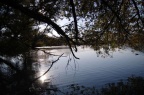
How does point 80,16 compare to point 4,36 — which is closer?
point 80,16

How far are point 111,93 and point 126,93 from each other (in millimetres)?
1294

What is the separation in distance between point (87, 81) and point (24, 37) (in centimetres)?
1651

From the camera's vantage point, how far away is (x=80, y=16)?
12.2m

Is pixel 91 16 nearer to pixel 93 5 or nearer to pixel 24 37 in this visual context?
pixel 93 5

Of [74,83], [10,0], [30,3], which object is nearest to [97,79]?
[74,83]

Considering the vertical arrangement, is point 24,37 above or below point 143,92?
above

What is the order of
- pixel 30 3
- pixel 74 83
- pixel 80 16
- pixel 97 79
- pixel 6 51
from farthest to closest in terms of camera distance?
pixel 97 79 < pixel 74 83 < pixel 6 51 < pixel 80 16 < pixel 30 3

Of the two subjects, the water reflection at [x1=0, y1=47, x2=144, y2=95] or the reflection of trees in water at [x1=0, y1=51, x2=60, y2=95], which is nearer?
the reflection of trees in water at [x1=0, y1=51, x2=60, y2=95]

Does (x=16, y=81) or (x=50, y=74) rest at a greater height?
(x=16, y=81)

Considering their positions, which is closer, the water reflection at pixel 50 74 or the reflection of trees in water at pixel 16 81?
the reflection of trees in water at pixel 16 81

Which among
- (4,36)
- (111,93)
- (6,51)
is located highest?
(4,36)

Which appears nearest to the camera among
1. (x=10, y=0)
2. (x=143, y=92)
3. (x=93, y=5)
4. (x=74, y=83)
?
(x=10, y=0)

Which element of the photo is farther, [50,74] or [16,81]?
[50,74]

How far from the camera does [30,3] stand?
867cm
